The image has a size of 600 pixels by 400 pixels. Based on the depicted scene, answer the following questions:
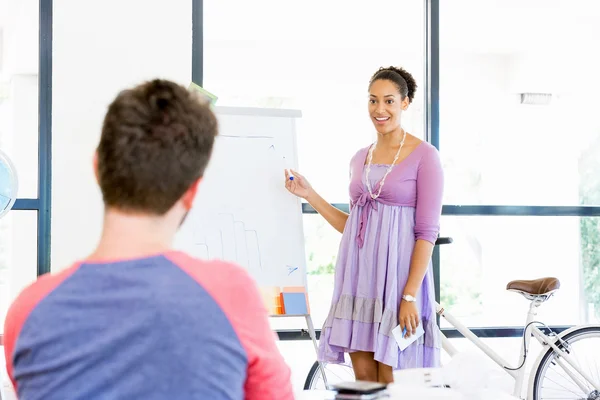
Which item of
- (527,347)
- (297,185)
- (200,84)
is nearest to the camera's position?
(297,185)

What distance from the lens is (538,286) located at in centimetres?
303

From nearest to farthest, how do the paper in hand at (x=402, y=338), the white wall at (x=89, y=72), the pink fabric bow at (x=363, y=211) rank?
the paper in hand at (x=402, y=338) → the pink fabric bow at (x=363, y=211) → the white wall at (x=89, y=72)

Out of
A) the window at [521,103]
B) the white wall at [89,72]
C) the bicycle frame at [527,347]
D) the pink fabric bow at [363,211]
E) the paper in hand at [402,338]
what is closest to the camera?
the paper in hand at [402,338]

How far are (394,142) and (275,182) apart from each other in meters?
0.62

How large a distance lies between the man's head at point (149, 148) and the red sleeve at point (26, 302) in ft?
0.35

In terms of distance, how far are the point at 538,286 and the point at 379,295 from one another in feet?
2.88

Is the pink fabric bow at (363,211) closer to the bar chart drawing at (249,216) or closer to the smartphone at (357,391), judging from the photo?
the bar chart drawing at (249,216)

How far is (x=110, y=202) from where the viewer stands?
900 mm

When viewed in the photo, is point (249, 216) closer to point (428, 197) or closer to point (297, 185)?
point (297, 185)

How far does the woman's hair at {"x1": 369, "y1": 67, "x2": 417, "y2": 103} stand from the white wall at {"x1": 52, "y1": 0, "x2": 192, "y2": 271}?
1.10m

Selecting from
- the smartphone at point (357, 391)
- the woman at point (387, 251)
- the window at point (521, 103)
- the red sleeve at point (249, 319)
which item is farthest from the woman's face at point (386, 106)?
the window at point (521, 103)

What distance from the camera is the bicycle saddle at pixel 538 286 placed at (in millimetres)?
3012

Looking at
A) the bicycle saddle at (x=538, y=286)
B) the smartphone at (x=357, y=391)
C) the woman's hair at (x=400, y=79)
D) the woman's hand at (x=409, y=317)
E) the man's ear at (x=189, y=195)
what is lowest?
the woman's hand at (x=409, y=317)

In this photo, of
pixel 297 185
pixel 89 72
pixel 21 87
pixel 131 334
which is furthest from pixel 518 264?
pixel 131 334
